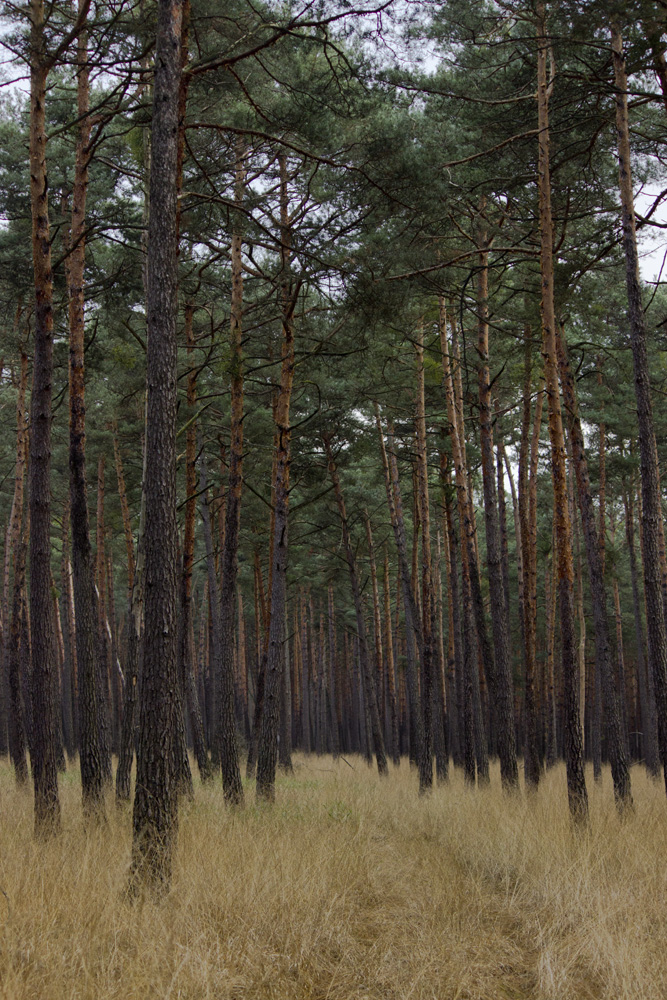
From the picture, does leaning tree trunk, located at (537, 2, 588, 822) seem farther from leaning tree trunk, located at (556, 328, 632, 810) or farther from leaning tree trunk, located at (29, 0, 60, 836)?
leaning tree trunk, located at (29, 0, 60, 836)

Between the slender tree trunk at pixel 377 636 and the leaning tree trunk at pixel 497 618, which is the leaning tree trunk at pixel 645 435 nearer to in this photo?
the leaning tree trunk at pixel 497 618

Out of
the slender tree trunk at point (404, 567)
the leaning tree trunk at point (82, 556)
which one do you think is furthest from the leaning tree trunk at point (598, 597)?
the leaning tree trunk at point (82, 556)

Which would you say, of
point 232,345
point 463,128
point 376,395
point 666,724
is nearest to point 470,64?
point 463,128

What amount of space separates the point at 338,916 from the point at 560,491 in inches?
220

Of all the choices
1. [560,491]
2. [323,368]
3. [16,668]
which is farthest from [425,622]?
[16,668]

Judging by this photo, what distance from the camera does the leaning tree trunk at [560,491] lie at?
852 cm

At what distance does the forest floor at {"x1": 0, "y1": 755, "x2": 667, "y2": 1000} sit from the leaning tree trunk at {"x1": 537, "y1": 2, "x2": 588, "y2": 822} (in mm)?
723

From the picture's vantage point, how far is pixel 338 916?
5.09m

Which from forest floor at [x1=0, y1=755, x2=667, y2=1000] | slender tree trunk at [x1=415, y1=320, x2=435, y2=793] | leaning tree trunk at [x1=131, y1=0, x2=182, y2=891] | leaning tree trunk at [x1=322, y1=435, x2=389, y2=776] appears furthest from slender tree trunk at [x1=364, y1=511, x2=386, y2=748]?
leaning tree trunk at [x1=131, y1=0, x2=182, y2=891]

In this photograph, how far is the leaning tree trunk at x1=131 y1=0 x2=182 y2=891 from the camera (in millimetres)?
5312

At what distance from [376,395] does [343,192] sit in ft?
22.4

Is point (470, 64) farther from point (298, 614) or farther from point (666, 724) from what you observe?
point (298, 614)

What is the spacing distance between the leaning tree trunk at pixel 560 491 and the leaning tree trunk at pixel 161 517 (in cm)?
468

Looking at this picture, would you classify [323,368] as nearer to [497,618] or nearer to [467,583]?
[467,583]
